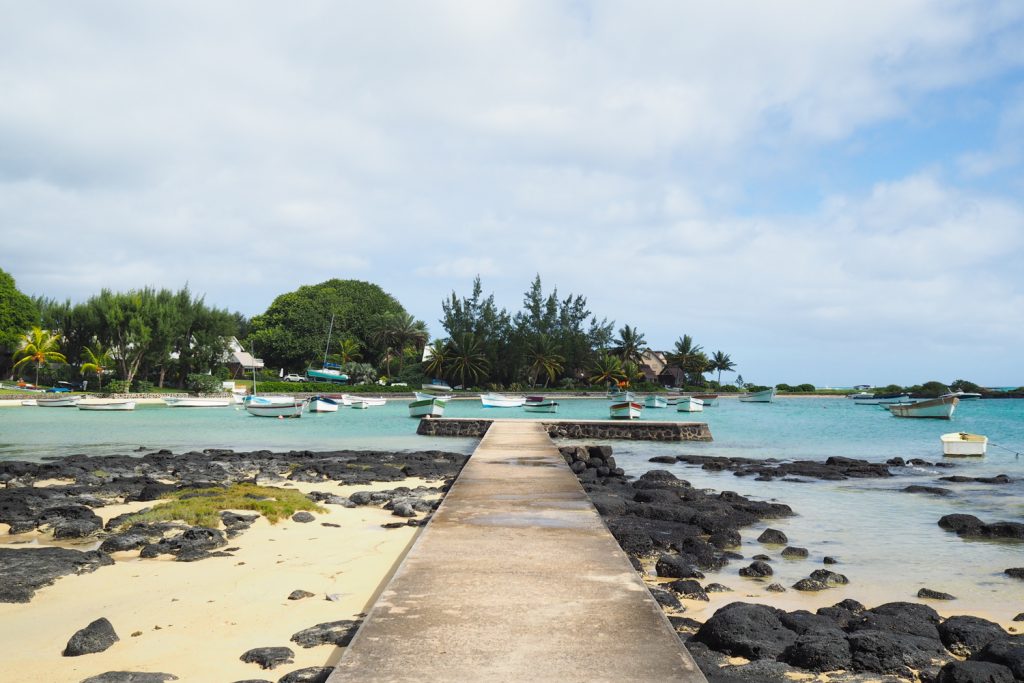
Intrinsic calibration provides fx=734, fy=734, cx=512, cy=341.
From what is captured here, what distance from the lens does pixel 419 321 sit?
80.6 m

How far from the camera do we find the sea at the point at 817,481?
27.6 ft

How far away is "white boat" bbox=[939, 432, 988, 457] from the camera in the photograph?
24.7m

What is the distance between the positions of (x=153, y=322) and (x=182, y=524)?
54277mm

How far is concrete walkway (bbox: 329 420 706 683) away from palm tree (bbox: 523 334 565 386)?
226ft

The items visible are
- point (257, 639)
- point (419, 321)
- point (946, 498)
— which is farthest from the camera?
point (419, 321)

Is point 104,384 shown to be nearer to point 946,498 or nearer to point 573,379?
point 573,379

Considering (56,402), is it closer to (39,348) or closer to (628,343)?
(39,348)

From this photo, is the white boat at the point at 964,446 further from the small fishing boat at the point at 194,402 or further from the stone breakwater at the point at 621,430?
the small fishing boat at the point at 194,402

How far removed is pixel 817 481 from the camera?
58.6 feet

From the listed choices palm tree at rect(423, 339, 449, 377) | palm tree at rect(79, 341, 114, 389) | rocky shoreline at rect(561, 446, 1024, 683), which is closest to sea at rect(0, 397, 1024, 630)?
rocky shoreline at rect(561, 446, 1024, 683)

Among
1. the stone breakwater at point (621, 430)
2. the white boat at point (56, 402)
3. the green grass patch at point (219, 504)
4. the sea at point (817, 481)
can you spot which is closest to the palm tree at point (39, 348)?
the white boat at point (56, 402)

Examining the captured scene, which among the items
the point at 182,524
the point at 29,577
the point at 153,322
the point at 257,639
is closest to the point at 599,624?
the point at 257,639

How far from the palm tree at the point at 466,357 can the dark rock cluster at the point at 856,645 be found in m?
67.8

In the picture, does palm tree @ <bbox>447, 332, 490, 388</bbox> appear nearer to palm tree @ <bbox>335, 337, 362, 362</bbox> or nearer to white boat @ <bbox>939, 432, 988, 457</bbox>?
palm tree @ <bbox>335, 337, 362, 362</bbox>
